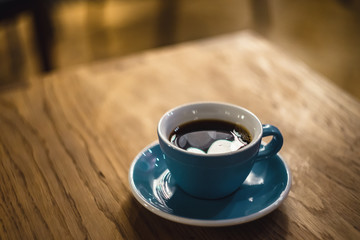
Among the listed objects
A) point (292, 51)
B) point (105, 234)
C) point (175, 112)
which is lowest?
point (292, 51)

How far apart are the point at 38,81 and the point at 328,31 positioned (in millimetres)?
2108

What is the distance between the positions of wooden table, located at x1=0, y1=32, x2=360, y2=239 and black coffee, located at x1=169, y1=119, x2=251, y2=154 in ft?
0.34

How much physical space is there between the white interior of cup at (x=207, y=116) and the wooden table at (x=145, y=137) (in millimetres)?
116

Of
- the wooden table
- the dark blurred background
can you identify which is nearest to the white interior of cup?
the wooden table

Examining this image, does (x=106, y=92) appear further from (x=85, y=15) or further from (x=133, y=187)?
(x=85, y=15)

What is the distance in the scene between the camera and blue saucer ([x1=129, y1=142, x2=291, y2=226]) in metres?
0.48

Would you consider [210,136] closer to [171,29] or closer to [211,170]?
[211,170]

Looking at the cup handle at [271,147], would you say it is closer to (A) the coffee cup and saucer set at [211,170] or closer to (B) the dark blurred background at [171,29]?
(A) the coffee cup and saucer set at [211,170]

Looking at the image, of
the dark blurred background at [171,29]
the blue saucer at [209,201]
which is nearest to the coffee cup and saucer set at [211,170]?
the blue saucer at [209,201]

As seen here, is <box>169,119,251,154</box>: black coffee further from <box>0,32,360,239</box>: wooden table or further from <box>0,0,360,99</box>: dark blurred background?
<box>0,0,360,99</box>: dark blurred background

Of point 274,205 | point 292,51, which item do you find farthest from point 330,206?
point 292,51

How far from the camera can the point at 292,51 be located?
232 cm

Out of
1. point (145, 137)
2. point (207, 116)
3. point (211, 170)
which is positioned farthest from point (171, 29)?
point (211, 170)

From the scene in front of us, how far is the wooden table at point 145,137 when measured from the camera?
1.70ft
